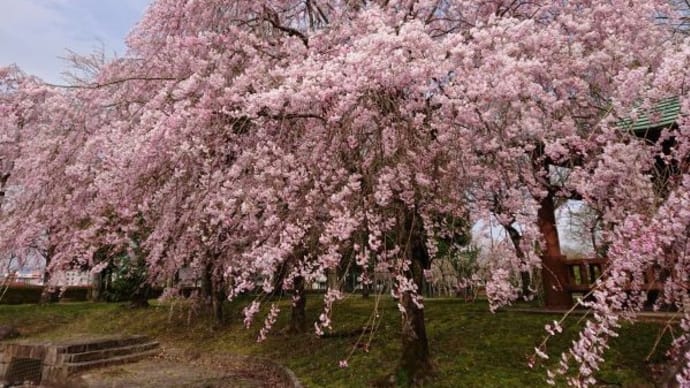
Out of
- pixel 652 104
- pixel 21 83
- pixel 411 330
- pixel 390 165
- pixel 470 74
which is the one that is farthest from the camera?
pixel 21 83

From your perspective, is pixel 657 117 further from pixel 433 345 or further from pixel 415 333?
pixel 433 345

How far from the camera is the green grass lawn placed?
5.95 m

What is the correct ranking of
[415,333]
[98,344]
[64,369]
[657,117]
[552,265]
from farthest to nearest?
[98,344]
[552,265]
[64,369]
[415,333]
[657,117]

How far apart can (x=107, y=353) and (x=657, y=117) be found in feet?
36.7

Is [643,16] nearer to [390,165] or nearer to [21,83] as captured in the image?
[390,165]

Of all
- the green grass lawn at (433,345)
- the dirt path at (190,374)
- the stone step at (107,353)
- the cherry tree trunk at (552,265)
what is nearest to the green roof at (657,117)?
the cherry tree trunk at (552,265)

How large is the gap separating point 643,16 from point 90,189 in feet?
23.2

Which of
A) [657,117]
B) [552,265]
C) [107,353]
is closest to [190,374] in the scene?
[107,353]

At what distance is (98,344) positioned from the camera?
988 centimetres

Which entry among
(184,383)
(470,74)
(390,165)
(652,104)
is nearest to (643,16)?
(652,104)

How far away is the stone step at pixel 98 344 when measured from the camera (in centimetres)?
927

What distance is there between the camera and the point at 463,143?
4613 mm

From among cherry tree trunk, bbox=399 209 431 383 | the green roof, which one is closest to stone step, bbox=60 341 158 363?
cherry tree trunk, bbox=399 209 431 383

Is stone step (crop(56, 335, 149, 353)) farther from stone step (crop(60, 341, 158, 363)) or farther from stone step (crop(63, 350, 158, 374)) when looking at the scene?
stone step (crop(63, 350, 158, 374))
